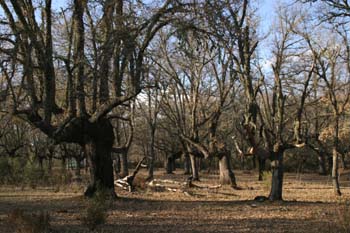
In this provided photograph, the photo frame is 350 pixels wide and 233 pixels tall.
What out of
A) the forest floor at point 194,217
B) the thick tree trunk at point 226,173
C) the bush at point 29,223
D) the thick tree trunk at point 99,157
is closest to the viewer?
the bush at point 29,223

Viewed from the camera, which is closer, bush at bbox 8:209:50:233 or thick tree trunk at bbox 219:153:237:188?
bush at bbox 8:209:50:233

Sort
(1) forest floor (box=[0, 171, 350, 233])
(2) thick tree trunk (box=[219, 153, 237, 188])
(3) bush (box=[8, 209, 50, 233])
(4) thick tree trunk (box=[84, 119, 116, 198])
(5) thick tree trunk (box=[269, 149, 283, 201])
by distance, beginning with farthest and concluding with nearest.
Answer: (2) thick tree trunk (box=[219, 153, 237, 188]) → (5) thick tree trunk (box=[269, 149, 283, 201]) → (4) thick tree trunk (box=[84, 119, 116, 198]) → (1) forest floor (box=[0, 171, 350, 233]) → (3) bush (box=[8, 209, 50, 233])

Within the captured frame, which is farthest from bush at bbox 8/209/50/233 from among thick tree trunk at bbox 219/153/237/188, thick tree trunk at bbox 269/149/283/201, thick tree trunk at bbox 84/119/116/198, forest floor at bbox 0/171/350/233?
thick tree trunk at bbox 219/153/237/188

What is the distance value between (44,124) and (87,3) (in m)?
3.81

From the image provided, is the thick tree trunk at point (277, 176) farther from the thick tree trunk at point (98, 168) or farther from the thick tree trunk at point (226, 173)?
the thick tree trunk at point (226, 173)

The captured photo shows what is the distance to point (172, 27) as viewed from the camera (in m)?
13.6

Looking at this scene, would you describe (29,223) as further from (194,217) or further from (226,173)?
(226,173)

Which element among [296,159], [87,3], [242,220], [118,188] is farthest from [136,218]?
[296,159]

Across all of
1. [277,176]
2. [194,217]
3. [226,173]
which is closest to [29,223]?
[194,217]

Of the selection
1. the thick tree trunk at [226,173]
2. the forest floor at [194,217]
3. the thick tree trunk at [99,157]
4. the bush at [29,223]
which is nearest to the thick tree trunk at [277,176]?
the forest floor at [194,217]

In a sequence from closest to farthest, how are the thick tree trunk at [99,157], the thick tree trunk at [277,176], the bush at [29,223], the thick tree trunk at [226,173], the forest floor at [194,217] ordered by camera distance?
the bush at [29,223]
the forest floor at [194,217]
the thick tree trunk at [99,157]
the thick tree trunk at [277,176]
the thick tree trunk at [226,173]

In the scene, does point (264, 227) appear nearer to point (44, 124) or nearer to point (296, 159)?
point (44, 124)

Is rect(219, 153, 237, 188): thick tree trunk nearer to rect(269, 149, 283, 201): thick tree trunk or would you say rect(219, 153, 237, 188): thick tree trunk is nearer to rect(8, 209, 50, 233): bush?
rect(269, 149, 283, 201): thick tree trunk

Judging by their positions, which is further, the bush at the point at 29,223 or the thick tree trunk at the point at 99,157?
the thick tree trunk at the point at 99,157
